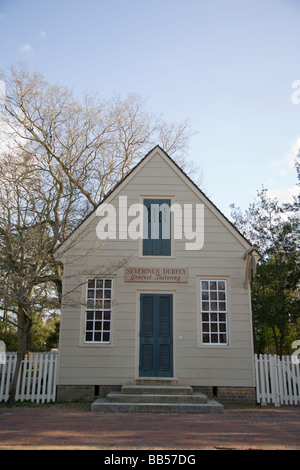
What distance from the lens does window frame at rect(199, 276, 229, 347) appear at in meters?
12.5

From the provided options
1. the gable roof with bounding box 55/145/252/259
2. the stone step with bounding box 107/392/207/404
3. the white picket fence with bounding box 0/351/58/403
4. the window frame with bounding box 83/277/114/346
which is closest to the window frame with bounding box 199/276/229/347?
the gable roof with bounding box 55/145/252/259

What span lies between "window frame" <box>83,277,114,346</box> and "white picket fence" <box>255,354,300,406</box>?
15.6 ft

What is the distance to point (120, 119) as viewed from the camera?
892 inches

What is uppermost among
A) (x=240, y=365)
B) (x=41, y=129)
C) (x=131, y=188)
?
(x=41, y=129)

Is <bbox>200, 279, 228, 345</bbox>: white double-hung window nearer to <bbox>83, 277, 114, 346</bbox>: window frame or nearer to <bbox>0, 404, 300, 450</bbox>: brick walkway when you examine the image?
<bbox>0, 404, 300, 450</bbox>: brick walkway

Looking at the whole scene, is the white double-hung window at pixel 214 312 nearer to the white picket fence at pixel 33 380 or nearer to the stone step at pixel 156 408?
the stone step at pixel 156 408

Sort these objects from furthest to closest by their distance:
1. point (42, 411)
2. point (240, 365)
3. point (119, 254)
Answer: point (119, 254) → point (240, 365) → point (42, 411)

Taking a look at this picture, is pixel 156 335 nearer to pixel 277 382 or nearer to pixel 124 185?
pixel 277 382

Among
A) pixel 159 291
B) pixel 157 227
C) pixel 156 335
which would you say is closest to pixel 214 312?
pixel 159 291

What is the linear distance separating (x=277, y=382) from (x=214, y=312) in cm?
274

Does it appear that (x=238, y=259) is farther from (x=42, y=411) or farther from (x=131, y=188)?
(x=42, y=411)

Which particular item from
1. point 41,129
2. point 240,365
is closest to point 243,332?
point 240,365

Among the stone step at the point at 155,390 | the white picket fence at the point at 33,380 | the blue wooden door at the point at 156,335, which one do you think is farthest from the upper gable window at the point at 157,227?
the white picket fence at the point at 33,380

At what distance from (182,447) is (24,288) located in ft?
19.9
